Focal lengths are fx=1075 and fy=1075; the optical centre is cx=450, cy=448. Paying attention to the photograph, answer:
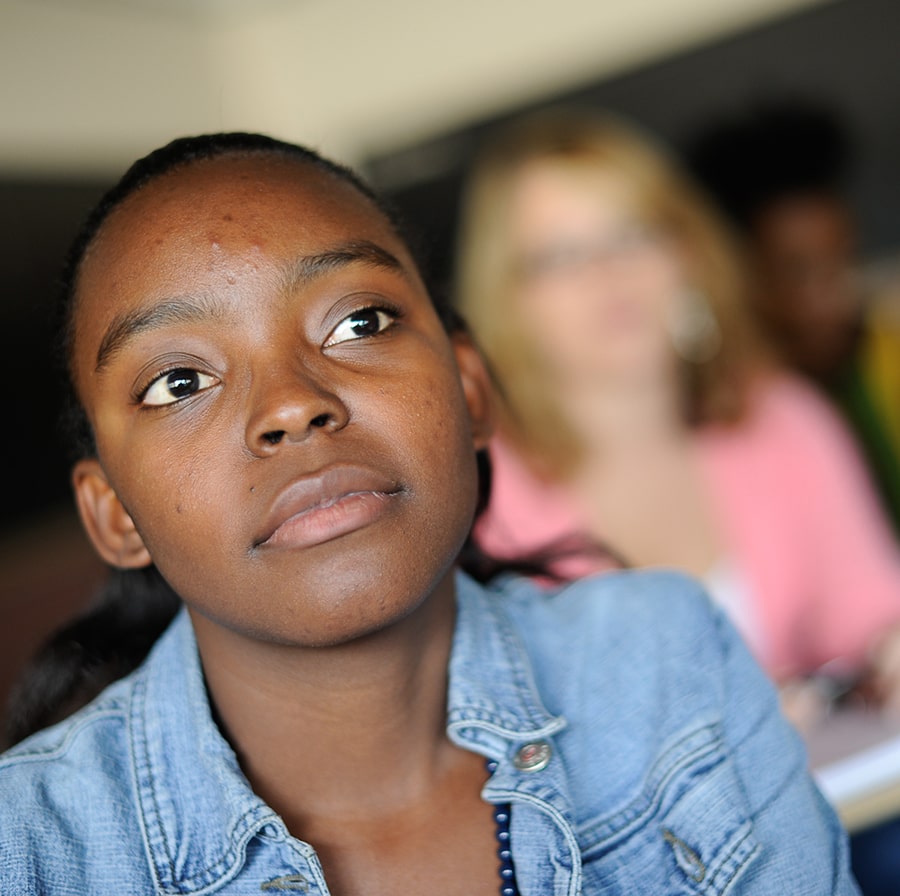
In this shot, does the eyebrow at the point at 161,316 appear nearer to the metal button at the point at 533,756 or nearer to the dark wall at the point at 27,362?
the metal button at the point at 533,756

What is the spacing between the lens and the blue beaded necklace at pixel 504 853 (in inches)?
33.9

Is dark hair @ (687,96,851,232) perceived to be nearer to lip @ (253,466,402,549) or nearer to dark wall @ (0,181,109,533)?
dark wall @ (0,181,109,533)

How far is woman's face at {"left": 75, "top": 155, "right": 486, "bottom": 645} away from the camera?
78 cm

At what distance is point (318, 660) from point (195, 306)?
0.29 metres

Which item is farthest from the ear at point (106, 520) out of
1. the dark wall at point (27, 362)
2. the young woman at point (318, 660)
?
the dark wall at point (27, 362)

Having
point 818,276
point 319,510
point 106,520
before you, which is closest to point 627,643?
point 319,510

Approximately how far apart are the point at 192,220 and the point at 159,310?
0.26 ft

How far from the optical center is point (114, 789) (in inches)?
32.6

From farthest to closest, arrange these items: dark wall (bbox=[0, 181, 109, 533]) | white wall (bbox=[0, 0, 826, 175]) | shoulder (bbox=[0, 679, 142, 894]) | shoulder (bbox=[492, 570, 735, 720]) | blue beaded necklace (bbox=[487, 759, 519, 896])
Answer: white wall (bbox=[0, 0, 826, 175]), dark wall (bbox=[0, 181, 109, 533]), shoulder (bbox=[492, 570, 735, 720]), blue beaded necklace (bbox=[487, 759, 519, 896]), shoulder (bbox=[0, 679, 142, 894])

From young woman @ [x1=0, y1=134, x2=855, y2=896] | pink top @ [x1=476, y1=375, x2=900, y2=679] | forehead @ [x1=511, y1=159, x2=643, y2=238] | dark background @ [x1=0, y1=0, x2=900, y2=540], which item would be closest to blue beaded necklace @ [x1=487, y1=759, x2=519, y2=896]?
young woman @ [x1=0, y1=134, x2=855, y2=896]

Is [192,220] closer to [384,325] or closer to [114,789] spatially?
[384,325]

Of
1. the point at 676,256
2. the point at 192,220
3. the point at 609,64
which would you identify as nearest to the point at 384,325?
the point at 192,220

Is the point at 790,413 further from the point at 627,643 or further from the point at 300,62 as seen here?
the point at 300,62

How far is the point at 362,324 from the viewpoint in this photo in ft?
2.86
